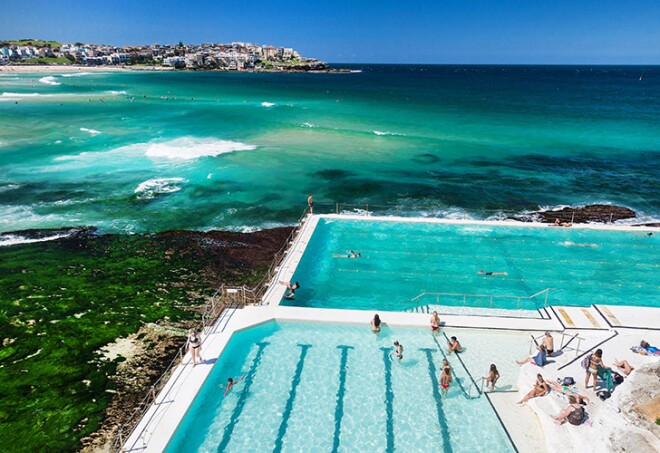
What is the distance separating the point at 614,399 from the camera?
34.4 feet

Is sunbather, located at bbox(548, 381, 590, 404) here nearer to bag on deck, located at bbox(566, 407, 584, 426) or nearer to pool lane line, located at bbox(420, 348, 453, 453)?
bag on deck, located at bbox(566, 407, 584, 426)

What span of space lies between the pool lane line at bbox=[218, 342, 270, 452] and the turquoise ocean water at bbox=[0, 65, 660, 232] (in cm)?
1476

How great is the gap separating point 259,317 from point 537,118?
2861 inches

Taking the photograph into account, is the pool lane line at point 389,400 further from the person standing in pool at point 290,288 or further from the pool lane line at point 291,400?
the person standing in pool at point 290,288

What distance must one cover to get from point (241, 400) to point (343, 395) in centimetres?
293

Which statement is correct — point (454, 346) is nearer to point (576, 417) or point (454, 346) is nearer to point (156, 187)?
point (576, 417)

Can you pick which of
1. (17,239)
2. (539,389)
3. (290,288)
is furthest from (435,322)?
(17,239)

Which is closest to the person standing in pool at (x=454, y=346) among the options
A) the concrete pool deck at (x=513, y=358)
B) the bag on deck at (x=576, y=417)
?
the concrete pool deck at (x=513, y=358)

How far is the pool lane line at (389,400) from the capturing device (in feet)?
37.6

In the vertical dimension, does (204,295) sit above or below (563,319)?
below

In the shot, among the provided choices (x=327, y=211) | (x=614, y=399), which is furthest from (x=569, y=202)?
(x=614, y=399)

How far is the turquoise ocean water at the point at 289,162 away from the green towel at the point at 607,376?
1897 centimetres

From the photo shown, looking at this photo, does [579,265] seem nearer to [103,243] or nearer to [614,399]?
[614,399]

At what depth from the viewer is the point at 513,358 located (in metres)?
14.4
